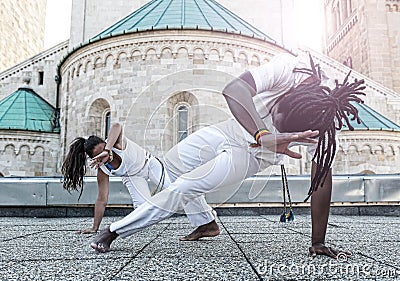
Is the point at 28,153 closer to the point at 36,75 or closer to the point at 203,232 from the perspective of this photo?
the point at 36,75

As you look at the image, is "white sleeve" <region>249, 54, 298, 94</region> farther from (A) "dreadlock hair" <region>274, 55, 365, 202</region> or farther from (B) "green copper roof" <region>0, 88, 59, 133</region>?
(B) "green copper roof" <region>0, 88, 59, 133</region>

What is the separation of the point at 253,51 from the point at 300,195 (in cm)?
634

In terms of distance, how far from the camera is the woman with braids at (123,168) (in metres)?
4.00

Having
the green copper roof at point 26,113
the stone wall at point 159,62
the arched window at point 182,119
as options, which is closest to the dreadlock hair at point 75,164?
the stone wall at point 159,62

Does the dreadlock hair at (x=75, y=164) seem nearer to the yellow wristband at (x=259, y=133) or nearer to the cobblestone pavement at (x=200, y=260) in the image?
the cobblestone pavement at (x=200, y=260)

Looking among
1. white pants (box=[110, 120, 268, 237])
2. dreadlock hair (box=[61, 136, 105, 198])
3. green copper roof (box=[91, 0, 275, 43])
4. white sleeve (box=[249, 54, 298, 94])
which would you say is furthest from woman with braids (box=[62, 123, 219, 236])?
green copper roof (box=[91, 0, 275, 43])

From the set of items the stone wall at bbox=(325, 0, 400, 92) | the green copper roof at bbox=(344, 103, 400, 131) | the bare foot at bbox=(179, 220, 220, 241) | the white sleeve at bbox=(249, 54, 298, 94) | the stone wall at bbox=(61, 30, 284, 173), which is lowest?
the bare foot at bbox=(179, 220, 220, 241)

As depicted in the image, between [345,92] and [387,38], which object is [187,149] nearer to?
[345,92]

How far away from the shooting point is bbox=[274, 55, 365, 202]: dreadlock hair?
255 cm

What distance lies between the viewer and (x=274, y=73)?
2.66 m

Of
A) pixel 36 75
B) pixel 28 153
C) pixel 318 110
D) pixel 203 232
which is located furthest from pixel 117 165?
pixel 36 75

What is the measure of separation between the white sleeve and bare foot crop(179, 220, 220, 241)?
170 cm

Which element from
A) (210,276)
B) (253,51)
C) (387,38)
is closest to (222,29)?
(253,51)

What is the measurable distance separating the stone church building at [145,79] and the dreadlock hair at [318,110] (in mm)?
5404
